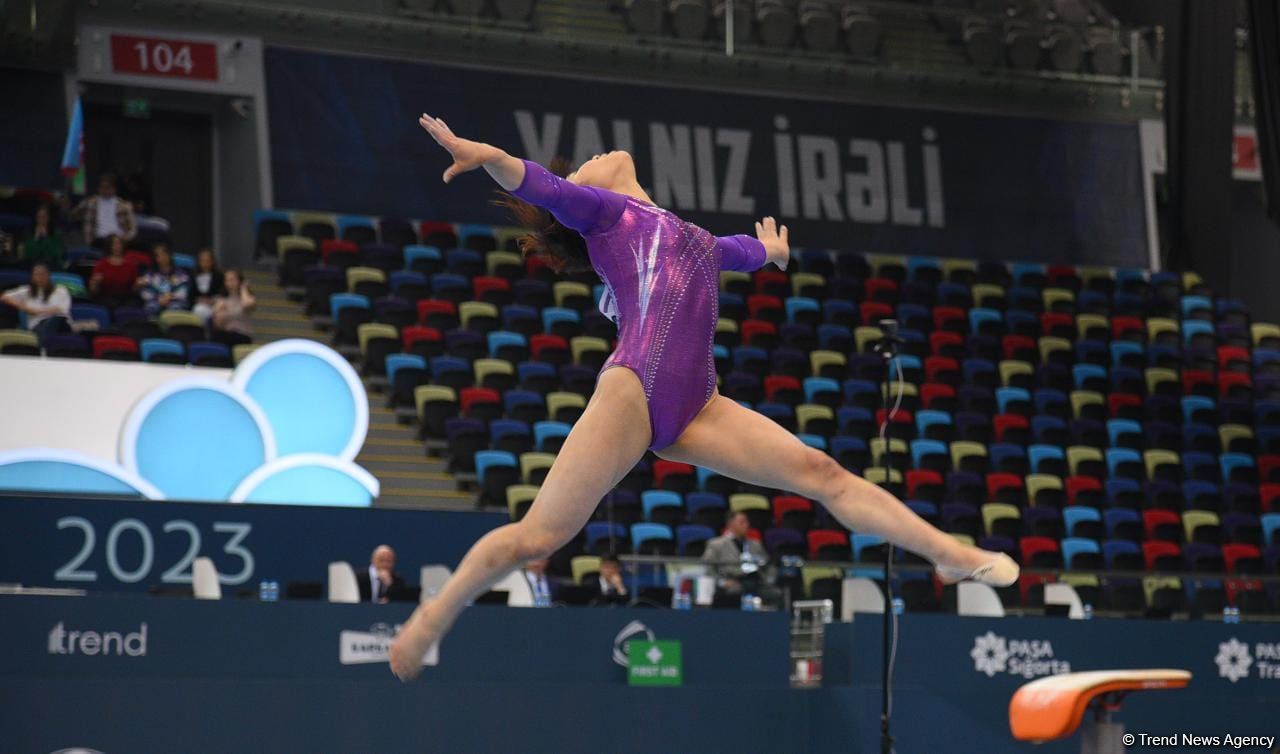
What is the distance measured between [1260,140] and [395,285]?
10.7 m

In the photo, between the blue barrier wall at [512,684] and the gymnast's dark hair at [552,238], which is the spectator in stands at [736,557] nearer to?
the blue barrier wall at [512,684]

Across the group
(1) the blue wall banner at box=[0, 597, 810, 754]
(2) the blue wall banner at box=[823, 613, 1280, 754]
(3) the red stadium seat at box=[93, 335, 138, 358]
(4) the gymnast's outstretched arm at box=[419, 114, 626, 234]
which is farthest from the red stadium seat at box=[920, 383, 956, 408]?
(4) the gymnast's outstretched arm at box=[419, 114, 626, 234]

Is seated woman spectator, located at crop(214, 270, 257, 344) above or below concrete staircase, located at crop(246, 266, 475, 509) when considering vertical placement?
above

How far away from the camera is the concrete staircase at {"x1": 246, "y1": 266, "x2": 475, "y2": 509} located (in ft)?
47.4

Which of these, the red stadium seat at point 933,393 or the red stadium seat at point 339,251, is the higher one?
the red stadium seat at point 339,251

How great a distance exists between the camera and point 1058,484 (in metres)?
15.8

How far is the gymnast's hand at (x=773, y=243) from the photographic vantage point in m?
5.37

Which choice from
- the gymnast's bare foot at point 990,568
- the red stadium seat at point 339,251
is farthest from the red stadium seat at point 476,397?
the gymnast's bare foot at point 990,568

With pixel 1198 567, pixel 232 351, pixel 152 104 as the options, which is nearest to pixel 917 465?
pixel 1198 567

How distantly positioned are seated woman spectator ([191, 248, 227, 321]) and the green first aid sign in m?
6.52

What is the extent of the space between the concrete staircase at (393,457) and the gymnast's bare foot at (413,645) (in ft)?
30.9

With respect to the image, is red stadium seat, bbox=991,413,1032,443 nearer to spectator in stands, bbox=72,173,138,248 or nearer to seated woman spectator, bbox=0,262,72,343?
spectator in stands, bbox=72,173,138,248

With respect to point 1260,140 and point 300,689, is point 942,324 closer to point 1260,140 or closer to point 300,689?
point 1260,140

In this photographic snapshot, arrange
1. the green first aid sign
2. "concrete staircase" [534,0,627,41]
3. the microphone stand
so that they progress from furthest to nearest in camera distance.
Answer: "concrete staircase" [534,0,627,41], the green first aid sign, the microphone stand
